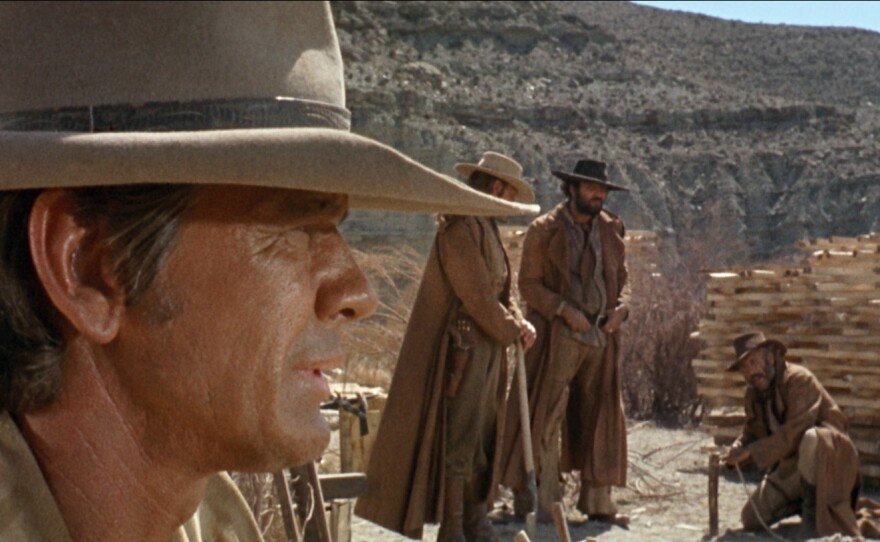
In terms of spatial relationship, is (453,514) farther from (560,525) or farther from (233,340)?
(233,340)

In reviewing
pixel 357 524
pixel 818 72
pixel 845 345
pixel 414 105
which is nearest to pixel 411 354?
pixel 357 524

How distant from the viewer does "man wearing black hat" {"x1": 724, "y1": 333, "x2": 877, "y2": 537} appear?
29.1 feet

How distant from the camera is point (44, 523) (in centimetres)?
159

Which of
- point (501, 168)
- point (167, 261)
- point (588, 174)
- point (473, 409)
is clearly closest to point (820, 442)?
point (588, 174)

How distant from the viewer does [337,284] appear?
170 cm

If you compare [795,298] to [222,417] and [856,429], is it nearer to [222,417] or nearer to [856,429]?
[856,429]

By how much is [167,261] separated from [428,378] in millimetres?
6320

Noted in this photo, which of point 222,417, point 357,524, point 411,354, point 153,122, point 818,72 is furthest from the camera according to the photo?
point 818,72

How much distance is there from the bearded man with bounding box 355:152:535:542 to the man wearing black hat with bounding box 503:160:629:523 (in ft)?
3.06

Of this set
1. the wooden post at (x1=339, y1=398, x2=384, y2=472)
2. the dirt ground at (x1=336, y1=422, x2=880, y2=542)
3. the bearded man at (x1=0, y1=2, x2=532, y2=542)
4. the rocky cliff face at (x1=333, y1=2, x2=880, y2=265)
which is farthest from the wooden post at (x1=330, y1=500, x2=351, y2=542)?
the rocky cliff face at (x1=333, y1=2, x2=880, y2=265)

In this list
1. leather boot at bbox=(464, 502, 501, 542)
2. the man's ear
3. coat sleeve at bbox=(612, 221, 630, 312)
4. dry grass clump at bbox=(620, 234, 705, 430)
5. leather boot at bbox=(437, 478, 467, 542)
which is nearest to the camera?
the man's ear

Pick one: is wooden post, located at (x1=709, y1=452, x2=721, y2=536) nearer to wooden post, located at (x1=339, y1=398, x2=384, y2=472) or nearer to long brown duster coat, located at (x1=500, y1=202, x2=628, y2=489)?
long brown duster coat, located at (x1=500, y1=202, x2=628, y2=489)

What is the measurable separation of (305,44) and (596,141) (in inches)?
1788

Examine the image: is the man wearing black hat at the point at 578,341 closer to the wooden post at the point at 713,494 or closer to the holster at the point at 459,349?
the wooden post at the point at 713,494
